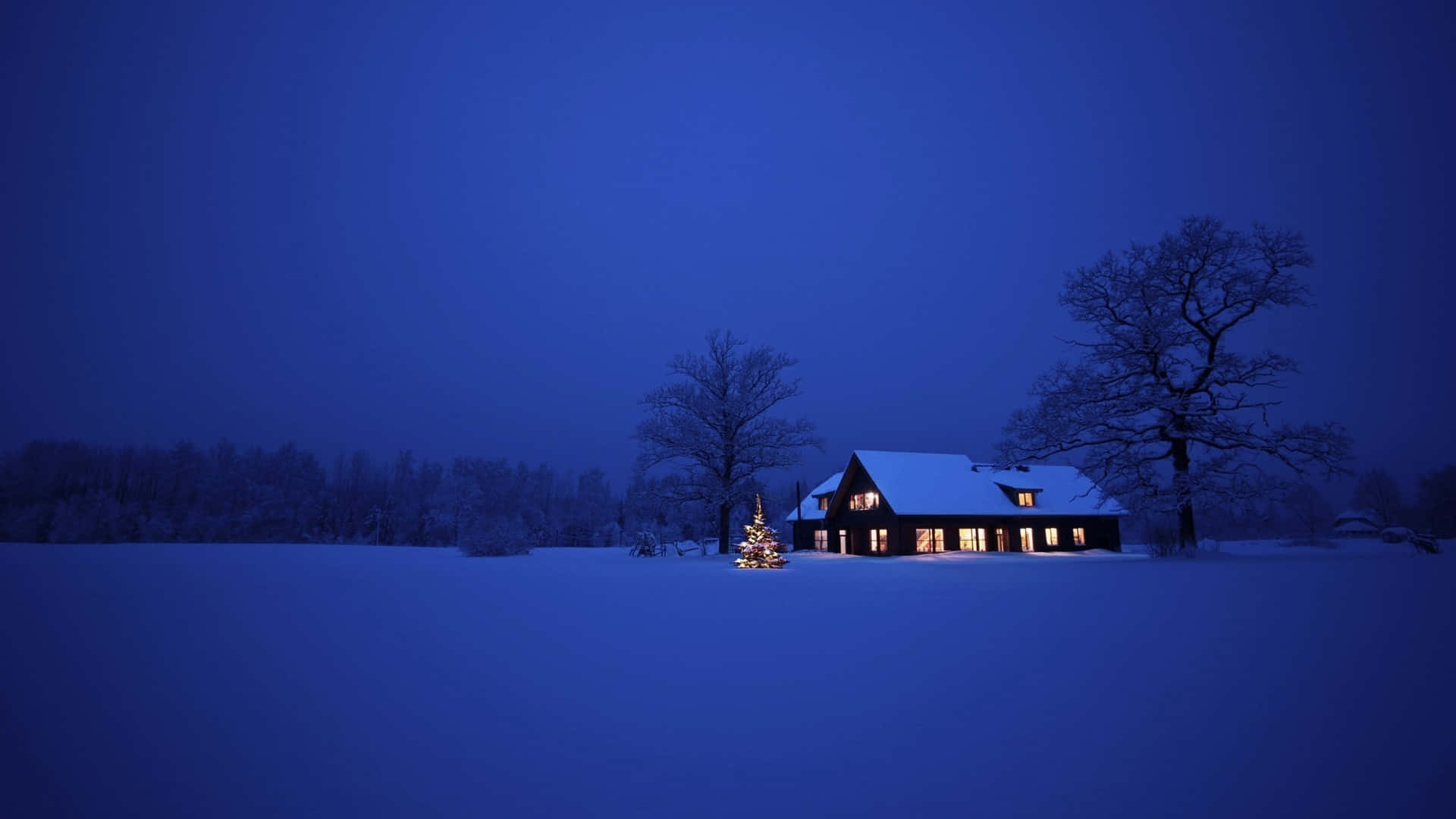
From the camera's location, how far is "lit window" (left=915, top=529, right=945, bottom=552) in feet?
114

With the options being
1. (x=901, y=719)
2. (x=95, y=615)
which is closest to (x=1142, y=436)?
(x=901, y=719)

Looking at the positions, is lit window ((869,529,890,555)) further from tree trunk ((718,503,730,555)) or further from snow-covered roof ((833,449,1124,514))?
tree trunk ((718,503,730,555))

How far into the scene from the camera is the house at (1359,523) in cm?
2503

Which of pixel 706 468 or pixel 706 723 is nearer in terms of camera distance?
pixel 706 723

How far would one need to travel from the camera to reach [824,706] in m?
5.41

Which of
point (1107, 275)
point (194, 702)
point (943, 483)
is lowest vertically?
point (194, 702)

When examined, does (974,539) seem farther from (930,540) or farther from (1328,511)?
(1328,511)

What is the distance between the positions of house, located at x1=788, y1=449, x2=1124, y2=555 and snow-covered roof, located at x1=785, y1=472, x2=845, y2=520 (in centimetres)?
156

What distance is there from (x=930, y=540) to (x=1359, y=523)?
1834cm

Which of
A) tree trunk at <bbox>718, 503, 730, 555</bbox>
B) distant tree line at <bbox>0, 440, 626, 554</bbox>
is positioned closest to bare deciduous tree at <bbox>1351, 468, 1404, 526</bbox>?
tree trunk at <bbox>718, 503, 730, 555</bbox>

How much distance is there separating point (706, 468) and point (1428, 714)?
30.9 metres

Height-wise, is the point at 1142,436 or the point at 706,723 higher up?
the point at 1142,436

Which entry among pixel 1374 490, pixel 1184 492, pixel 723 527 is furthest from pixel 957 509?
pixel 1374 490

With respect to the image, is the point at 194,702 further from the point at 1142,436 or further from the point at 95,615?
the point at 1142,436
